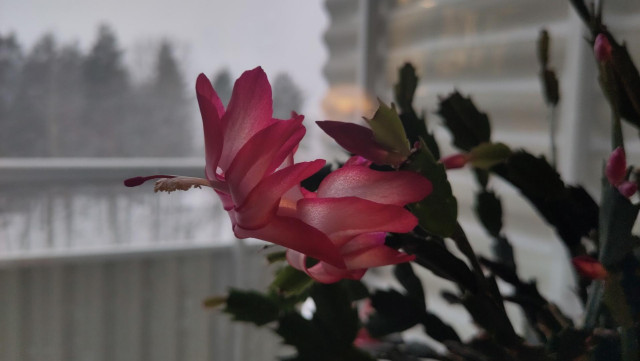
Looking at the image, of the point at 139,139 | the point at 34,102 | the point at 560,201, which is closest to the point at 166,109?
the point at 139,139

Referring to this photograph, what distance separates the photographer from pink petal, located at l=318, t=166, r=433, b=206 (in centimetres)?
27

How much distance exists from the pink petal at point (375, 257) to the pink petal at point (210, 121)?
Answer: 0.09 meters

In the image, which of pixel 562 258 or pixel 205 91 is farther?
pixel 562 258

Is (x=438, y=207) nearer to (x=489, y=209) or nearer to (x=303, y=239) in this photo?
(x=303, y=239)

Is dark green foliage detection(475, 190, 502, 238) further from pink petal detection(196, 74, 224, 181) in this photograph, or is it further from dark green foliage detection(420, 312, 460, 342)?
pink petal detection(196, 74, 224, 181)

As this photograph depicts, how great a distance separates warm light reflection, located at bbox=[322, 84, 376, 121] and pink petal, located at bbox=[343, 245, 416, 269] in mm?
1189

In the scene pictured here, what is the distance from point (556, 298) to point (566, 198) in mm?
579

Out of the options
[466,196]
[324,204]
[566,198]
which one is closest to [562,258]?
[466,196]

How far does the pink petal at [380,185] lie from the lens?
10.7 inches

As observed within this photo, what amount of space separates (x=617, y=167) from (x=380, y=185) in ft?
0.55

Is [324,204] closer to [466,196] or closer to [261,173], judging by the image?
[261,173]

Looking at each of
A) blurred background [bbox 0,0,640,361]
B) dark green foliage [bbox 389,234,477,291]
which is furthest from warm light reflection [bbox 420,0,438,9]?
dark green foliage [bbox 389,234,477,291]

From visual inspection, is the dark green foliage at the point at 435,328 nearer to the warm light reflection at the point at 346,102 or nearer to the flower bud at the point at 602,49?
the flower bud at the point at 602,49

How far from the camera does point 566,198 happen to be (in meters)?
0.43
